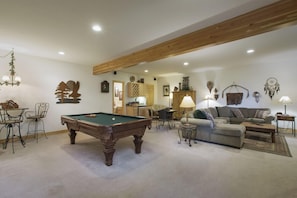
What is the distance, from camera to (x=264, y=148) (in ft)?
12.2

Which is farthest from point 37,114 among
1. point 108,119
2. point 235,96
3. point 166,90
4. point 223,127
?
point 235,96

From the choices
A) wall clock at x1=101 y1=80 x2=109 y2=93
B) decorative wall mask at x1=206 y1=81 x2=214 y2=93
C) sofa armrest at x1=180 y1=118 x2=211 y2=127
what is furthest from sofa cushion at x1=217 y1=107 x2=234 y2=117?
wall clock at x1=101 y1=80 x2=109 y2=93

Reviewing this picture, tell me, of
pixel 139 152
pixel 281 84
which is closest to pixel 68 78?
pixel 139 152

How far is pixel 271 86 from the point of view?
229 inches

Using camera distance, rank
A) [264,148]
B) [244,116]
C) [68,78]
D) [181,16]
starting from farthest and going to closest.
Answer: [244,116], [68,78], [264,148], [181,16]

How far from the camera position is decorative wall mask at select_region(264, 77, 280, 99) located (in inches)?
225

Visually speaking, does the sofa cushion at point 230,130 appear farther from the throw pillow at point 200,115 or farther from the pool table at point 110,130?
the pool table at point 110,130

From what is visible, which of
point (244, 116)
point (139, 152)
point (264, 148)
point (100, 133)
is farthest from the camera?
point (244, 116)

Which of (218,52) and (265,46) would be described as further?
(218,52)

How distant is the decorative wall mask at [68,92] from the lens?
533 cm

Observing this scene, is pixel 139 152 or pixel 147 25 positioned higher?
pixel 147 25

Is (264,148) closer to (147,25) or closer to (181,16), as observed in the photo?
(181,16)

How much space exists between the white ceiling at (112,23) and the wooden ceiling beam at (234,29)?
12 cm

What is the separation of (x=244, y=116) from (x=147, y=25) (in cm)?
540
